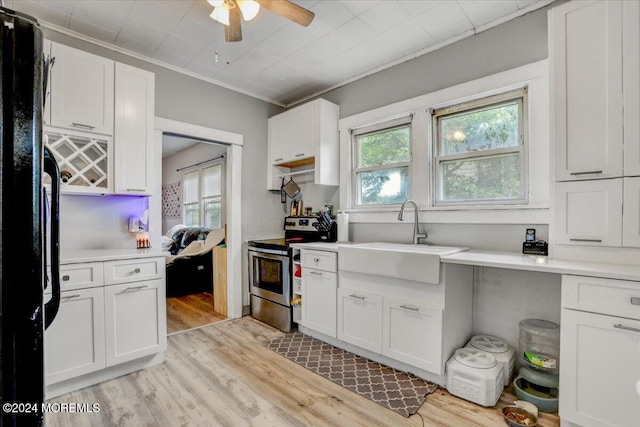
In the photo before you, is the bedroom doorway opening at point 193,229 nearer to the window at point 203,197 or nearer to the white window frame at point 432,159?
the window at point 203,197

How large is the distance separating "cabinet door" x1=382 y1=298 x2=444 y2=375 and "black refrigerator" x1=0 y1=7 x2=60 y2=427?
6.58 ft

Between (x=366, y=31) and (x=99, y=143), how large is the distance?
2.36m

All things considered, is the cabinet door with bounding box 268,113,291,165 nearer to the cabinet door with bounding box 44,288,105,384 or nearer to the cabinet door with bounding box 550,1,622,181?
the cabinet door with bounding box 44,288,105,384

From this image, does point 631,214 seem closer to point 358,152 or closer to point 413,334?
point 413,334

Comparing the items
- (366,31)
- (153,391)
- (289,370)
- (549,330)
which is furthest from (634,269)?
(153,391)

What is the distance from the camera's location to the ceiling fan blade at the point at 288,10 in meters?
1.79

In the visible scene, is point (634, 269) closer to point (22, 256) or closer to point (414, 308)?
point (414, 308)

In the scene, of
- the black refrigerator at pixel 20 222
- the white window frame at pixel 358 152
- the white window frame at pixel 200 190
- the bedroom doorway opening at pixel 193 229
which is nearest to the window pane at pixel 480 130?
the white window frame at pixel 358 152

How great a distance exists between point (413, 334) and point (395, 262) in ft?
1.72

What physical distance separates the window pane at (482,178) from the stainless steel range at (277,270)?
1.28 metres

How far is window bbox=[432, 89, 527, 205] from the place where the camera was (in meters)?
2.36

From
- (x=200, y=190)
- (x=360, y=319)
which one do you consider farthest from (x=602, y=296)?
(x=200, y=190)

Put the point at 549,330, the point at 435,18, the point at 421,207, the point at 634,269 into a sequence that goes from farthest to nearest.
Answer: the point at 421,207 < the point at 435,18 < the point at 549,330 < the point at 634,269

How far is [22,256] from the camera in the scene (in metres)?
0.60
